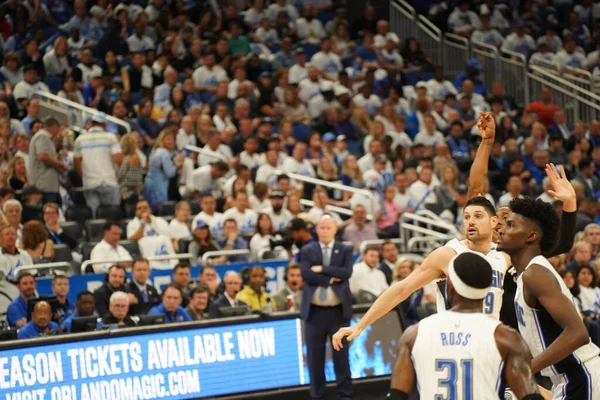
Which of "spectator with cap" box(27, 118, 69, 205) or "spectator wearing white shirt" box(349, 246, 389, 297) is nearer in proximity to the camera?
"spectator wearing white shirt" box(349, 246, 389, 297)

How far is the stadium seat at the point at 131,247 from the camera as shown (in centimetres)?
1409

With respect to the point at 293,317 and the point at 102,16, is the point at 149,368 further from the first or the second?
the point at 102,16

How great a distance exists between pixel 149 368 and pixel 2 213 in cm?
327

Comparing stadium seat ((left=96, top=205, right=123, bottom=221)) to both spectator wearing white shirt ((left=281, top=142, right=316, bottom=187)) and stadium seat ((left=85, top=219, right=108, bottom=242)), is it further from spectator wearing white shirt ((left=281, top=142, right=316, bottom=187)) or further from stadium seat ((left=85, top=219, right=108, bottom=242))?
spectator wearing white shirt ((left=281, top=142, right=316, bottom=187))

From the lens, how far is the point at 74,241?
46.5 feet

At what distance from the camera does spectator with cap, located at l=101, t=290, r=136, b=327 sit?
38.6ft

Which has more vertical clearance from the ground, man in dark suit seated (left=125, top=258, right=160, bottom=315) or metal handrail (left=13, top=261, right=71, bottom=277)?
metal handrail (left=13, top=261, right=71, bottom=277)

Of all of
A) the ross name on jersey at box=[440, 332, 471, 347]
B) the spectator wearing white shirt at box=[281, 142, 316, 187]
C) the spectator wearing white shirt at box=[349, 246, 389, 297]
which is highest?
the ross name on jersey at box=[440, 332, 471, 347]

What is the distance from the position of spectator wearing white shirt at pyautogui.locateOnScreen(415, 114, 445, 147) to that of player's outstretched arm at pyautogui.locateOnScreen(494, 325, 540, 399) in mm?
14103

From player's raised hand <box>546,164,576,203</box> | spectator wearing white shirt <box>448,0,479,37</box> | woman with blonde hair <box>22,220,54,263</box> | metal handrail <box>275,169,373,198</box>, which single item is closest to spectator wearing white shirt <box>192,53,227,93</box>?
metal handrail <box>275,169,373,198</box>

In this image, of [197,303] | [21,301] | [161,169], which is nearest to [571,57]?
[161,169]

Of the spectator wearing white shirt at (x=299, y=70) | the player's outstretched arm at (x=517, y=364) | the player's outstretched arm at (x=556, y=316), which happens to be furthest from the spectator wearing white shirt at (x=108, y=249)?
the player's outstretched arm at (x=517, y=364)

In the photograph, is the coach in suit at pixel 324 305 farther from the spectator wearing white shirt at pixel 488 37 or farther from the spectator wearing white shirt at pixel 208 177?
the spectator wearing white shirt at pixel 488 37

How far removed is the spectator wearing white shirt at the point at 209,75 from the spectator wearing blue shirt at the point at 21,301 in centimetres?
761
